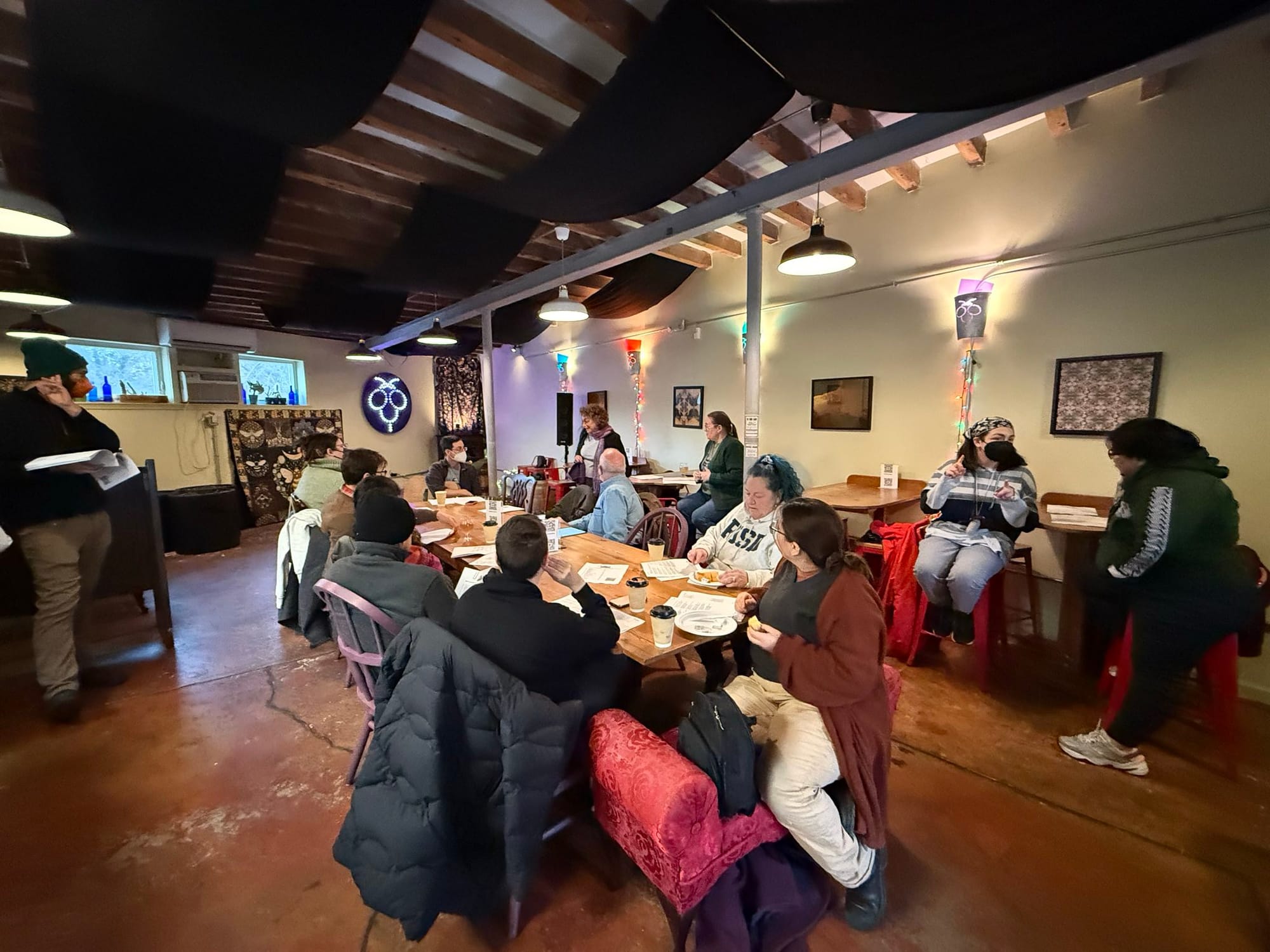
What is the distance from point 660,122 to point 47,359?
3.41 metres

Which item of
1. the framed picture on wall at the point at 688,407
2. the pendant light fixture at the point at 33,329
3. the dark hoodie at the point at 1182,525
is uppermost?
the pendant light fixture at the point at 33,329

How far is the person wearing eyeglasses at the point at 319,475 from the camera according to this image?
A: 11.2 feet

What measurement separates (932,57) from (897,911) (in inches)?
117

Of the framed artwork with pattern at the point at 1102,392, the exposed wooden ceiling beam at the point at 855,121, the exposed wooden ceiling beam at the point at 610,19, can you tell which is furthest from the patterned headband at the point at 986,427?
the exposed wooden ceiling beam at the point at 610,19

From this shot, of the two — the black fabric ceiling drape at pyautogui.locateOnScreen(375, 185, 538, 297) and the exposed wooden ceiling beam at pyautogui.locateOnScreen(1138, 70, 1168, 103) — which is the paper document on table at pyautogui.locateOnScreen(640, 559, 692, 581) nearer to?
the black fabric ceiling drape at pyautogui.locateOnScreen(375, 185, 538, 297)

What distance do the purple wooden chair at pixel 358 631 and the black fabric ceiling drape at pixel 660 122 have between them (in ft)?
8.10

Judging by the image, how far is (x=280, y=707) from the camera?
277 cm

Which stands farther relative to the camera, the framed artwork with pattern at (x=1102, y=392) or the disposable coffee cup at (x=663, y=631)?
the framed artwork with pattern at (x=1102, y=392)

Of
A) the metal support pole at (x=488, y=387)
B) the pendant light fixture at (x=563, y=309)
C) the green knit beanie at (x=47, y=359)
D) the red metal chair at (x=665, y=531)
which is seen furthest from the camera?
the metal support pole at (x=488, y=387)

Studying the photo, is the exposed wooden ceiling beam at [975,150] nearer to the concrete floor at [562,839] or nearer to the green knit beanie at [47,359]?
the concrete floor at [562,839]

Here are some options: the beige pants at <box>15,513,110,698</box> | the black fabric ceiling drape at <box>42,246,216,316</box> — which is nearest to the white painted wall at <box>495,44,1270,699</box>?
the beige pants at <box>15,513,110,698</box>

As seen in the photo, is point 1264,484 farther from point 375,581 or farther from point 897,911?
point 375,581

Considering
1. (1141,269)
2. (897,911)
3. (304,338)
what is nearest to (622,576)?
(897,911)

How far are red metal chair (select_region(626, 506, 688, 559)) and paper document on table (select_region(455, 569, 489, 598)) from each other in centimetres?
109
